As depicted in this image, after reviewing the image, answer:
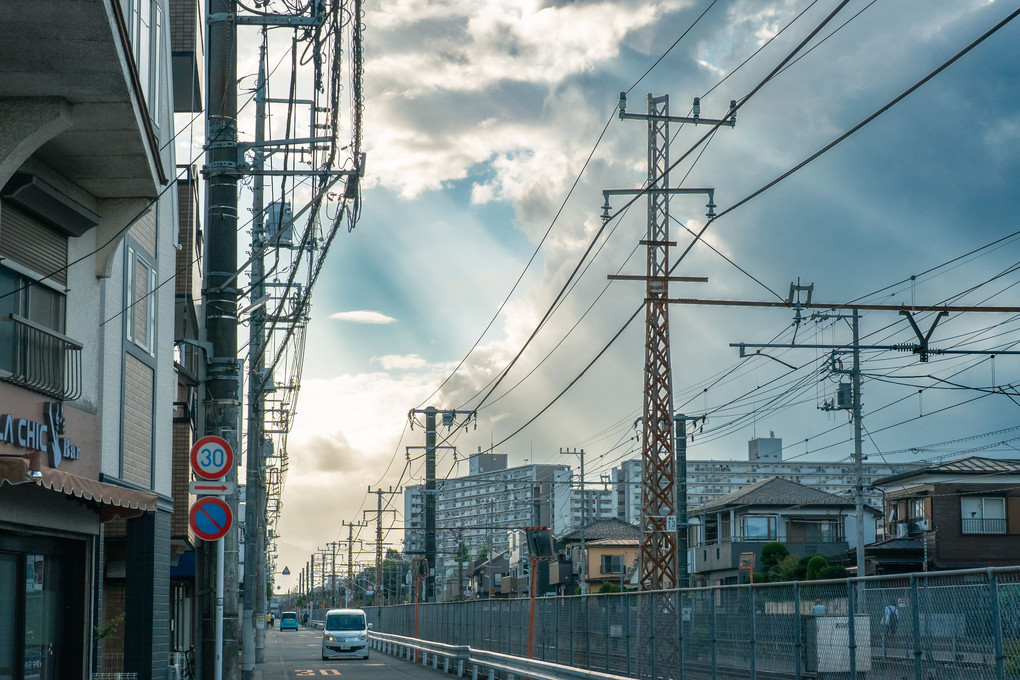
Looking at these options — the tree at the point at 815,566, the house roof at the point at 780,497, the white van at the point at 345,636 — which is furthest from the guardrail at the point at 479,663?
the house roof at the point at 780,497

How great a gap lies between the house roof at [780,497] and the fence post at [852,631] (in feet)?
180

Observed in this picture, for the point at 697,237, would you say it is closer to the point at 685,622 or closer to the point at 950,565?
the point at 685,622

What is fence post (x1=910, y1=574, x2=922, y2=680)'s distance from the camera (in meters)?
11.6

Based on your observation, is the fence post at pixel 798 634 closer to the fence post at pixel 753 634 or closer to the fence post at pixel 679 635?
the fence post at pixel 753 634

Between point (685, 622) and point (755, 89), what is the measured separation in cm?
866

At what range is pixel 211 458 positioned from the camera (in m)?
13.0

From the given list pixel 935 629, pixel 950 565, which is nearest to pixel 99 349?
pixel 935 629

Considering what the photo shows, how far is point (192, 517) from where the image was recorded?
1268 centimetres

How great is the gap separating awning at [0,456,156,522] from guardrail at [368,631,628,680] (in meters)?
8.64

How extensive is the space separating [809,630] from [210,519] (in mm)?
7248

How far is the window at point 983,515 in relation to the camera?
50.0 m

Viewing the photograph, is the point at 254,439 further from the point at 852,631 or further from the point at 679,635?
the point at 852,631

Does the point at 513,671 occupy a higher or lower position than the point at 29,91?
lower

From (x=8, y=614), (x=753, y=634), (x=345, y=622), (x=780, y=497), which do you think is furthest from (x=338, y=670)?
(x=780, y=497)
